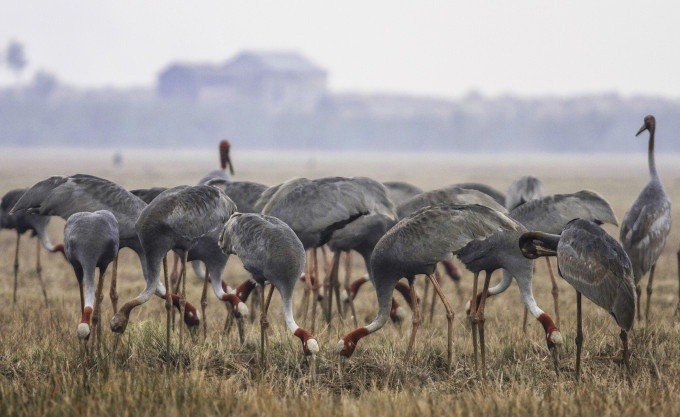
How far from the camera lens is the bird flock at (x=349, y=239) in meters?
6.42

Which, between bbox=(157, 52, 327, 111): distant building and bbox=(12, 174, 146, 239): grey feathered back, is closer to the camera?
bbox=(12, 174, 146, 239): grey feathered back

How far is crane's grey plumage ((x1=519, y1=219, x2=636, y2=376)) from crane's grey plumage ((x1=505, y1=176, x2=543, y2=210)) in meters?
3.35

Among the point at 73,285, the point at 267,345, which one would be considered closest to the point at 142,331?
the point at 267,345

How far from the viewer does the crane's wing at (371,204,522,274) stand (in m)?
6.78

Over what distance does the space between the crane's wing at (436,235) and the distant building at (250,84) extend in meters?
166

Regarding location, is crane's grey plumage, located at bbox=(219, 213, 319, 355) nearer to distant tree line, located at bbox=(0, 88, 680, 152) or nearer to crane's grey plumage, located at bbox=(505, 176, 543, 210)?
crane's grey plumage, located at bbox=(505, 176, 543, 210)

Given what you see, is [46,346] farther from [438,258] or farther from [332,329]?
[438,258]

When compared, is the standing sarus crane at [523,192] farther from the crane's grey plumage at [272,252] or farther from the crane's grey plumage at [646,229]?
the crane's grey plumage at [272,252]

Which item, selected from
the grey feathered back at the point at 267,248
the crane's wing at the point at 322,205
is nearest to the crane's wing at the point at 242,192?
the crane's wing at the point at 322,205

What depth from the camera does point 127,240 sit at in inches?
309

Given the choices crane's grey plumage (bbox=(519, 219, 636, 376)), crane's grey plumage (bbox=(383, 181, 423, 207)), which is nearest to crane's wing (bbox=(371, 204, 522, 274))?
crane's grey plumage (bbox=(519, 219, 636, 376))

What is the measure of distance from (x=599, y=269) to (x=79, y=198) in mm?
4812

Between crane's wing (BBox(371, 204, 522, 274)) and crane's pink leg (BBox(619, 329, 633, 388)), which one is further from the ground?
crane's wing (BBox(371, 204, 522, 274))

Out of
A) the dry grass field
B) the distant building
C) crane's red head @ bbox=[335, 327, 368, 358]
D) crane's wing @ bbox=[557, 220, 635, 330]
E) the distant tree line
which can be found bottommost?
the dry grass field
